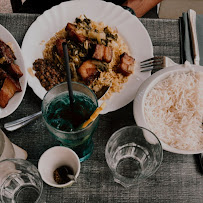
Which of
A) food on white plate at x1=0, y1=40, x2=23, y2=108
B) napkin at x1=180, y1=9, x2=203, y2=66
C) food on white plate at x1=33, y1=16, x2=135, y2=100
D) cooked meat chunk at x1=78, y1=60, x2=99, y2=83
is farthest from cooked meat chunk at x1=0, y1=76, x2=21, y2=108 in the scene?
napkin at x1=180, y1=9, x2=203, y2=66

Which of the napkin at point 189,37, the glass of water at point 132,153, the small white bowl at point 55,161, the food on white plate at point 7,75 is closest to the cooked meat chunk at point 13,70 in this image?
the food on white plate at point 7,75

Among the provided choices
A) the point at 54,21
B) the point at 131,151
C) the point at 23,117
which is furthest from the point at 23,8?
the point at 131,151

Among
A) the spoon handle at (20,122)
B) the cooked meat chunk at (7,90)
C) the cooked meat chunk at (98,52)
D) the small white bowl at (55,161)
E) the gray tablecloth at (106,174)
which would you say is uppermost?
the cooked meat chunk at (98,52)

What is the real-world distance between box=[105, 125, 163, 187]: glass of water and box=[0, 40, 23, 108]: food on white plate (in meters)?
0.46

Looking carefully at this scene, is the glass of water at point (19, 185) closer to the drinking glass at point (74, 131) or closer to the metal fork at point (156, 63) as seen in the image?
the drinking glass at point (74, 131)

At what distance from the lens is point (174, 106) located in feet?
3.85

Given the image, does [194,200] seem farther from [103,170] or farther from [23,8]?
[23,8]

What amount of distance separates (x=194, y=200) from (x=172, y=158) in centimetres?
18

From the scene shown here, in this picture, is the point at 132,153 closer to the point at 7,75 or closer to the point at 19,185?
the point at 19,185

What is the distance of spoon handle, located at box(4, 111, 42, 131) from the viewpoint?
1174 millimetres

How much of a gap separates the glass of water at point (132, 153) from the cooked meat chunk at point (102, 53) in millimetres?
391

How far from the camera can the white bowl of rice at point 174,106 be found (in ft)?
3.64

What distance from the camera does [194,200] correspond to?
1.13m

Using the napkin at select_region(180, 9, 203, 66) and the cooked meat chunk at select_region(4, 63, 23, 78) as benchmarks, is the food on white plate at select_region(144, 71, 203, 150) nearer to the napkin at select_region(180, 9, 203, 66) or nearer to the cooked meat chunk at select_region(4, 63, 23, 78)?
the napkin at select_region(180, 9, 203, 66)
